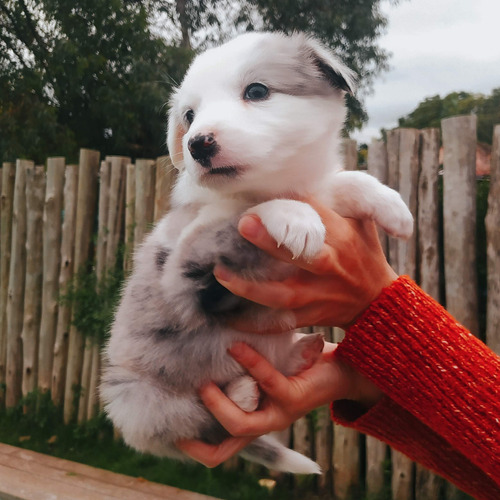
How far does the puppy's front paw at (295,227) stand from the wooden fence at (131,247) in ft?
4.03

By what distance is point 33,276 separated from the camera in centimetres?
505

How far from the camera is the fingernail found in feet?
4.66

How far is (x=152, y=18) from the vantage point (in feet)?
21.3

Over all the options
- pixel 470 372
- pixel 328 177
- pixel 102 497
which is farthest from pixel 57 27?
pixel 470 372

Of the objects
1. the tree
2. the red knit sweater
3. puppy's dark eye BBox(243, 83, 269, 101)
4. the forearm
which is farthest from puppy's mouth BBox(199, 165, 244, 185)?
the tree

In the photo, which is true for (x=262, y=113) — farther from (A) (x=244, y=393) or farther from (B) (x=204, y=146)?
(A) (x=244, y=393)

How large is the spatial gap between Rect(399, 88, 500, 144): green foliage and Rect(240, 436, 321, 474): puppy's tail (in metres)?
4.95

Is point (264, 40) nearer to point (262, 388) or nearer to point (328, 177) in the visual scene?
point (328, 177)

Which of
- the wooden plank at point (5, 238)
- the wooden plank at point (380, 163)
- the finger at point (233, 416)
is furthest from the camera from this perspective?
the wooden plank at point (5, 238)

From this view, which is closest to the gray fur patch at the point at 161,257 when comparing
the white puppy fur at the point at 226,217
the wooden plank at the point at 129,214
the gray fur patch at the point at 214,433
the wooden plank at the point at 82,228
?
the white puppy fur at the point at 226,217

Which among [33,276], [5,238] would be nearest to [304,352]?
[33,276]

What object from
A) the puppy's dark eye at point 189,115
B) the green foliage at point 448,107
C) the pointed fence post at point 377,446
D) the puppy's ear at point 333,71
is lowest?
the pointed fence post at point 377,446

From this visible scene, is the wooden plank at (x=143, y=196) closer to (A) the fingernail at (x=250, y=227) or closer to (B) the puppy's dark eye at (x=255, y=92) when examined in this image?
(B) the puppy's dark eye at (x=255, y=92)

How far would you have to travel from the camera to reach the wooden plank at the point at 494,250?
10.2 feet
